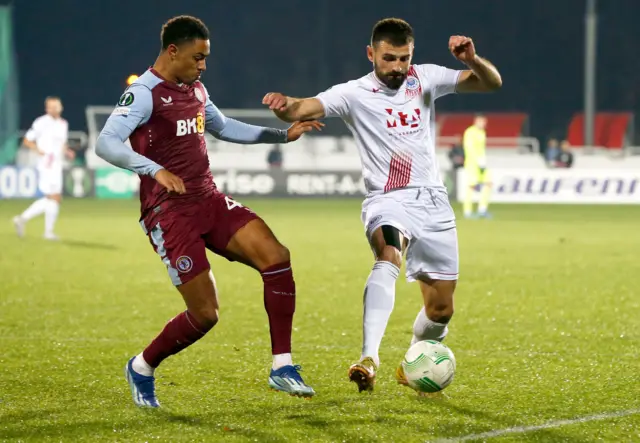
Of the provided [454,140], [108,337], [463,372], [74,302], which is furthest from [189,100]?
[454,140]

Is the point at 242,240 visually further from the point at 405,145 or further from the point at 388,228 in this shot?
the point at 405,145

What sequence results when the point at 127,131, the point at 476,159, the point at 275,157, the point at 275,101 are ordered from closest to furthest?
1. the point at 127,131
2. the point at 275,101
3. the point at 476,159
4. the point at 275,157

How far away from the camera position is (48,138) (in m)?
17.2

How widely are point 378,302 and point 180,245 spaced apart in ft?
3.32

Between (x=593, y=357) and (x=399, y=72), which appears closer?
(x=399, y=72)

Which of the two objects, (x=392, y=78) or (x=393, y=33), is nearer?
(x=393, y=33)

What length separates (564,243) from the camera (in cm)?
1703

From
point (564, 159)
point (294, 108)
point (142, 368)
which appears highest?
point (294, 108)

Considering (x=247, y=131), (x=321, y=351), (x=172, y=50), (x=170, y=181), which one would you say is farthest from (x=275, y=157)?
(x=170, y=181)

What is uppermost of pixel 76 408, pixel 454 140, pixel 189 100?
pixel 189 100

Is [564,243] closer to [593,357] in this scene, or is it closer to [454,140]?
[593,357]

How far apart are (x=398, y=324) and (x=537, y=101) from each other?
43921 mm

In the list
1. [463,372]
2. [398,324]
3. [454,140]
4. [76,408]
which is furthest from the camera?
[454,140]

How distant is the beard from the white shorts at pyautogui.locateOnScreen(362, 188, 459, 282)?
1.83ft
